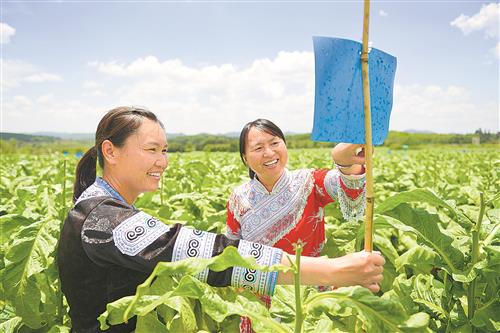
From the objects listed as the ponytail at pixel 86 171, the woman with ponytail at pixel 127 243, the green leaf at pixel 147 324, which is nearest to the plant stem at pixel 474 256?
the woman with ponytail at pixel 127 243

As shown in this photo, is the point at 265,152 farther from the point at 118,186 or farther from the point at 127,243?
the point at 127,243

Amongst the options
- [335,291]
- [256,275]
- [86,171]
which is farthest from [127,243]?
[86,171]

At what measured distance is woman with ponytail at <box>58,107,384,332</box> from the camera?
1.32 metres

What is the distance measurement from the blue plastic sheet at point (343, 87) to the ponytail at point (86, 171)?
1342mm

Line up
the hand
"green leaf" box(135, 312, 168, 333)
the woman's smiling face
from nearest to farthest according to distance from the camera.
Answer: the hand
"green leaf" box(135, 312, 168, 333)
the woman's smiling face

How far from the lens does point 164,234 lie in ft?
4.54

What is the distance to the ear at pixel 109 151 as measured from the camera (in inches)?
71.2

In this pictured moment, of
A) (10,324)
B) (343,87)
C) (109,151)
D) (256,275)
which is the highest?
(343,87)

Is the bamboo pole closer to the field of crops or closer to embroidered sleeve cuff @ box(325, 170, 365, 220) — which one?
the field of crops

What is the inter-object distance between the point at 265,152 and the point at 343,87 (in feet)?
4.46

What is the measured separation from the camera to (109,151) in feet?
5.99

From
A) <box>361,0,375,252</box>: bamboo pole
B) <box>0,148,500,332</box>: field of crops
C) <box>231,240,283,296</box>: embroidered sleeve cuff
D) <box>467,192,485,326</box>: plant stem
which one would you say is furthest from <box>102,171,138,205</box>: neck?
<box>467,192,485,326</box>: plant stem

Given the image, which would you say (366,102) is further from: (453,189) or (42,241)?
(453,189)

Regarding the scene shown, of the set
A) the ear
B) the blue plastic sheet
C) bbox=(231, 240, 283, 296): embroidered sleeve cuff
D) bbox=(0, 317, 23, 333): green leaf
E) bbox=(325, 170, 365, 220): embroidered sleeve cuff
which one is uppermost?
the blue plastic sheet
